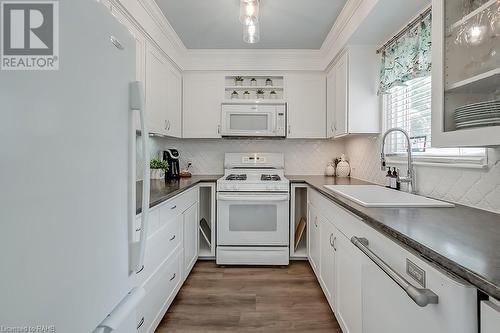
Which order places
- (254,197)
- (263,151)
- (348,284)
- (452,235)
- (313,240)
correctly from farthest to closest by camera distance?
(263,151) → (254,197) → (313,240) → (348,284) → (452,235)

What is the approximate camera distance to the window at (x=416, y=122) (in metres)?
1.57

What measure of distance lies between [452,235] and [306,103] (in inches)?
99.6

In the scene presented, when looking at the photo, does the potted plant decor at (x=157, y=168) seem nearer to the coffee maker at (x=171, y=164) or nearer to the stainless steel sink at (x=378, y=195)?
the coffee maker at (x=171, y=164)

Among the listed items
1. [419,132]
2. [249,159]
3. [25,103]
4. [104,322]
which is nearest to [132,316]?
[104,322]

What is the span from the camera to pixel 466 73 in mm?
1105

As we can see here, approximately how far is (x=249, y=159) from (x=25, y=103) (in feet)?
9.48

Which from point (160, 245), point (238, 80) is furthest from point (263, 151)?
point (160, 245)

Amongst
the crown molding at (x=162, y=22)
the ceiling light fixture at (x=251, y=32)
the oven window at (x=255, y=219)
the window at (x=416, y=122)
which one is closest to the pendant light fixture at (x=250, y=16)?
the ceiling light fixture at (x=251, y=32)

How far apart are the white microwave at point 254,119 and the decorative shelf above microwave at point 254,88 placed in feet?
0.42

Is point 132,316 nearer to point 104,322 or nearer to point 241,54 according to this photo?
point 104,322

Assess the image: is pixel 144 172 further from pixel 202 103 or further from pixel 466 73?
pixel 202 103

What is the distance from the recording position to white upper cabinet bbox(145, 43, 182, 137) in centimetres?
228

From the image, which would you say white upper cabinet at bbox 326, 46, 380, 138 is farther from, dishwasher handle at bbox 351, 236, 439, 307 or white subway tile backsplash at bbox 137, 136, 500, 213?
dishwasher handle at bbox 351, 236, 439, 307

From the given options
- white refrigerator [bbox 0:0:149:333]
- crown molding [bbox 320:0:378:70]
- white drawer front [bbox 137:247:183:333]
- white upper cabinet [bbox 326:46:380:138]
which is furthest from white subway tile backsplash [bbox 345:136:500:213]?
white drawer front [bbox 137:247:183:333]
